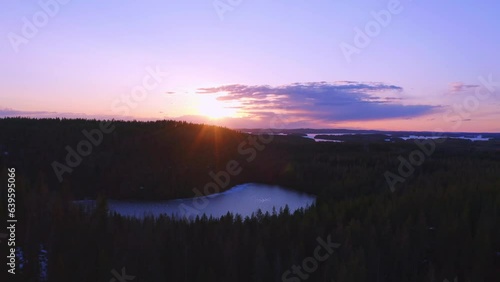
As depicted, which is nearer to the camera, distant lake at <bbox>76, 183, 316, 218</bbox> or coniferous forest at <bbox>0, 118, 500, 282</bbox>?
coniferous forest at <bbox>0, 118, 500, 282</bbox>

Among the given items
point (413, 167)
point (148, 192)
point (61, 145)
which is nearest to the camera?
point (148, 192)

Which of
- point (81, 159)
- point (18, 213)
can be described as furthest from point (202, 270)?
point (81, 159)

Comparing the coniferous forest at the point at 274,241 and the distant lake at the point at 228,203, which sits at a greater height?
the coniferous forest at the point at 274,241

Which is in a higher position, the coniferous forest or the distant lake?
the coniferous forest

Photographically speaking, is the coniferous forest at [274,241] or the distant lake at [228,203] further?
the distant lake at [228,203]

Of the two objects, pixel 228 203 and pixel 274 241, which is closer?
pixel 274 241

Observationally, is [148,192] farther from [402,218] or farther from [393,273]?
[393,273]

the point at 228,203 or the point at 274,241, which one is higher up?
the point at 274,241

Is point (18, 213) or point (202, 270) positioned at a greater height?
point (18, 213)
